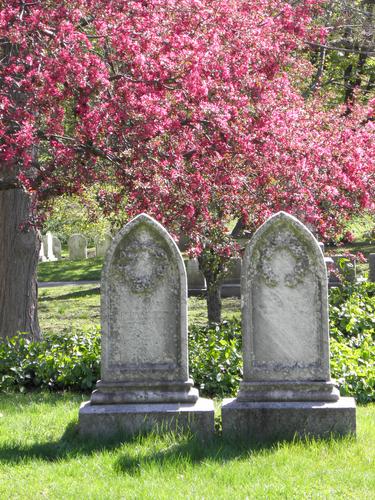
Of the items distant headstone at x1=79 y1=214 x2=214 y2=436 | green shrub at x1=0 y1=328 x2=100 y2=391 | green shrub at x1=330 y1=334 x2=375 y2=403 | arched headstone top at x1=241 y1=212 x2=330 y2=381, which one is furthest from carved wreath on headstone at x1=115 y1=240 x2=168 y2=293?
green shrub at x1=330 y1=334 x2=375 y2=403

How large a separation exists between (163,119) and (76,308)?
9.78 m

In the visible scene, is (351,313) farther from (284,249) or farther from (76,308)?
(76,308)

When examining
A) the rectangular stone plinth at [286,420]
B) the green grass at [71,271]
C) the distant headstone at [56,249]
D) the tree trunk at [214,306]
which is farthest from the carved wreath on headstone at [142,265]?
the distant headstone at [56,249]

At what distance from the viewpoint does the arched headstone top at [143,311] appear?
651 cm

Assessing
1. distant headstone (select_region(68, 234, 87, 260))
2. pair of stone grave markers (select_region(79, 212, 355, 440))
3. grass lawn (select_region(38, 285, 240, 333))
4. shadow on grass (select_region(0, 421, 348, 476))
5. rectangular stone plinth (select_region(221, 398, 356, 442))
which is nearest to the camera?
shadow on grass (select_region(0, 421, 348, 476))

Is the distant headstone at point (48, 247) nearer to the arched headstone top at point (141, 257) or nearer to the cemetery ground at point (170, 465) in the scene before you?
the cemetery ground at point (170, 465)

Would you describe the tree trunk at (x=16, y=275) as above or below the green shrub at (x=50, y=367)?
above

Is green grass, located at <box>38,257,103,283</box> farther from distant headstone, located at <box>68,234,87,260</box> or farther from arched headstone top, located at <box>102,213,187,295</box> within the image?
arched headstone top, located at <box>102,213,187,295</box>

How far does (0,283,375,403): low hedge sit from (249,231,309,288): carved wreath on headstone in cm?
188

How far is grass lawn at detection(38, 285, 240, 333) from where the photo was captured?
15.4 m

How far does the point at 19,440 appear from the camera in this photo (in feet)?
20.8

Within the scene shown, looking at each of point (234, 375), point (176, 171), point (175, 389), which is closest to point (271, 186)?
point (176, 171)

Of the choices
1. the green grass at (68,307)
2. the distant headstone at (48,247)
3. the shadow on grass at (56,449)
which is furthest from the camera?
the distant headstone at (48,247)

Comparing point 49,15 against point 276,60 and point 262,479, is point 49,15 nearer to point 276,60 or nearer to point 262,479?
point 276,60
